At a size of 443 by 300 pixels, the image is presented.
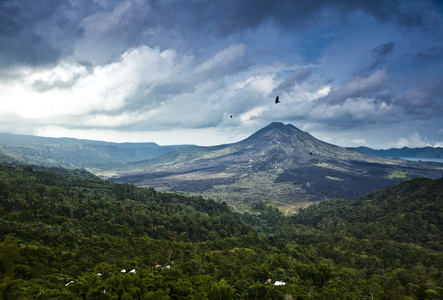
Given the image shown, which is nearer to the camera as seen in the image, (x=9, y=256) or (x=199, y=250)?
(x=9, y=256)

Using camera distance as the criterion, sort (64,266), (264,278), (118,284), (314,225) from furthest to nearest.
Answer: (314,225) < (264,278) < (64,266) < (118,284)

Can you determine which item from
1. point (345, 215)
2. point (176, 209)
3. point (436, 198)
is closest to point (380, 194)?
point (345, 215)

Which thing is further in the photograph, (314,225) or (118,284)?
(314,225)

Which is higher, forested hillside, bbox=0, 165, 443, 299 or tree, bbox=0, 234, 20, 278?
tree, bbox=0, 234, 20, 278

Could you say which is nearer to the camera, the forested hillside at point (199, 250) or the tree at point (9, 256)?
the forested hillside at point (199, 250)

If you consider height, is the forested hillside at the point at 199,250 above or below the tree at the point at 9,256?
below

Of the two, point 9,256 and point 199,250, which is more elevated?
point 9,256

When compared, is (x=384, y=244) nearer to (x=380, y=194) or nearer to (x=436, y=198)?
(x=436, y=198)

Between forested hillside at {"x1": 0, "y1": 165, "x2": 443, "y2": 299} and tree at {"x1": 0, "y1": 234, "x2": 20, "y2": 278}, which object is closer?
forested hillside at {"x1": 0, "y1": 165, "x2": 443, "y2": 299}
